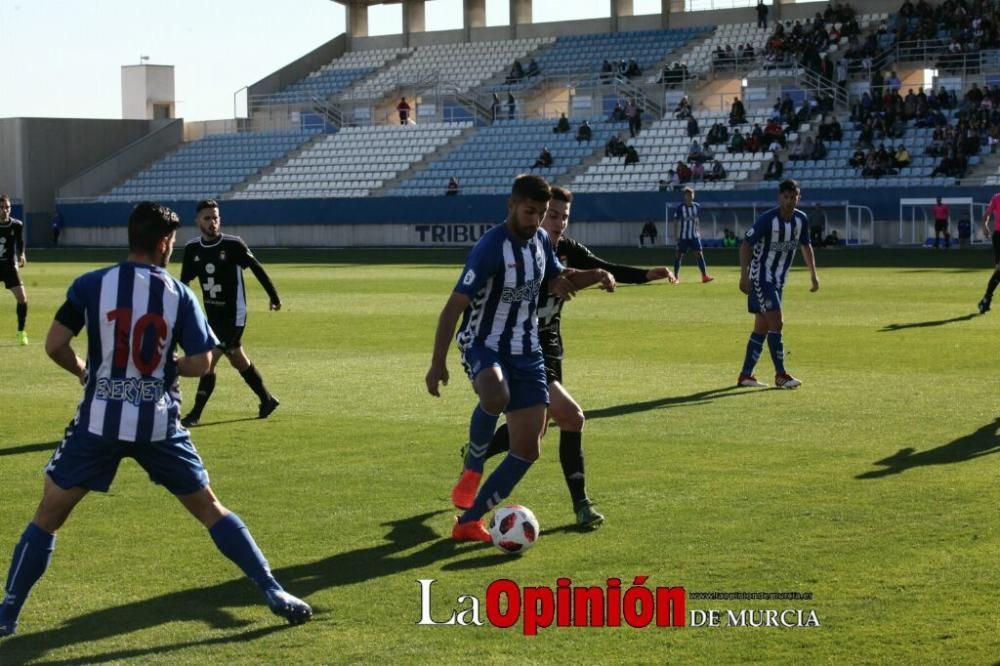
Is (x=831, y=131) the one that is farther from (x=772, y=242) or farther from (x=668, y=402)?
(x=668, y=402)

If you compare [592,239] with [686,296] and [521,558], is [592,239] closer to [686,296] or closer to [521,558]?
[686,296]

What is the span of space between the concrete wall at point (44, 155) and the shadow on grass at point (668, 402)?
5801cm

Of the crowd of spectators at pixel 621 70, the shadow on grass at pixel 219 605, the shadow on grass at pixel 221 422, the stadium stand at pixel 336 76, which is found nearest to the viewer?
the shadow on grass at pixel 219 605

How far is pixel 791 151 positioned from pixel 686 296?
2464 cm

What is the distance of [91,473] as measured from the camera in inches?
257

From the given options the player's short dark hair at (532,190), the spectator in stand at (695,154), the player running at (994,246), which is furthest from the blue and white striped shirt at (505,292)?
the spectator in stand at (695,154)

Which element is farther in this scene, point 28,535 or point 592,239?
point 592,239

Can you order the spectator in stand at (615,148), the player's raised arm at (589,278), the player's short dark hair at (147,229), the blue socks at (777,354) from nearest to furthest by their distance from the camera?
the player's short dark hair at (147,229)
the player's raised arm at (589,278)
the blue socks at (777,354)
the spectator in stand at (615,148)

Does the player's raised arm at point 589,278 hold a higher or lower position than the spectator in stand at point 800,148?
lower

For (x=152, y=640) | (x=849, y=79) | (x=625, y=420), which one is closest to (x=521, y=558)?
(x=152, y=640)

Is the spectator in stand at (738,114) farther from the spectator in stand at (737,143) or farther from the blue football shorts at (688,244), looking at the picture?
the blue football shorts at (688,244)

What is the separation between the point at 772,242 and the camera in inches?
627

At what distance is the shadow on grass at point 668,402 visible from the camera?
1348 cm

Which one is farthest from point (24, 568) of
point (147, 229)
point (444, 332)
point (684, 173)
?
point (684, 173)
